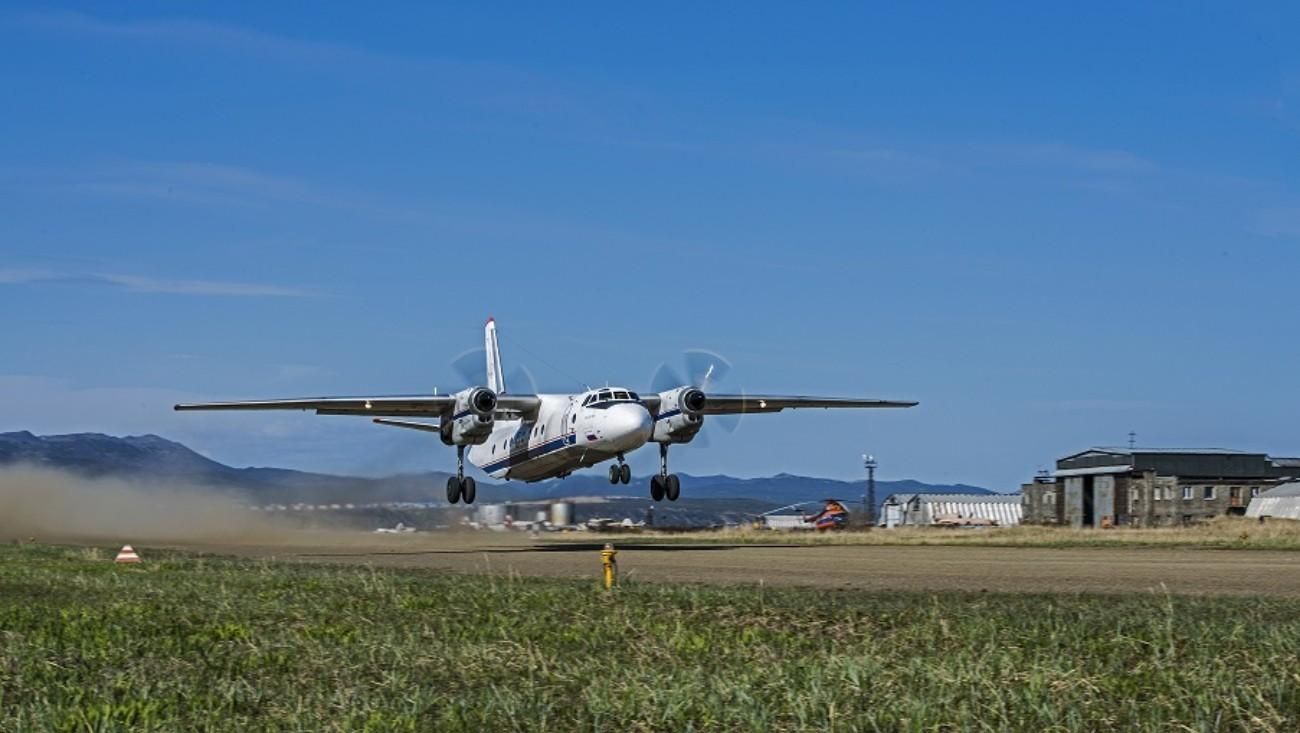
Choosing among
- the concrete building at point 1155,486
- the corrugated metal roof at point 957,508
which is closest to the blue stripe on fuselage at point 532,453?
the concrete building at point 1155,486

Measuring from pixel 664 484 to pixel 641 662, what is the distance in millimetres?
40774

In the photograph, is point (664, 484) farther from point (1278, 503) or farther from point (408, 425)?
point (1278, 503)

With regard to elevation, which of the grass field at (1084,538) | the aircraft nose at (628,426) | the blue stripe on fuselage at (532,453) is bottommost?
the grass field at (1084,538)

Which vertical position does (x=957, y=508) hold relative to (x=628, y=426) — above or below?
below

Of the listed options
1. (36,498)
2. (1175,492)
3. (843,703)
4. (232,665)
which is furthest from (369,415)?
(1175,492)

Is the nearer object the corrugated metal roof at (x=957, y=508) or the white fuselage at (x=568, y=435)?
the white fuselage at (x=568, y=435)

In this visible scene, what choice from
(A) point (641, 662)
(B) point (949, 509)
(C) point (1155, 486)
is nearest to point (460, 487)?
(A) point (641, 662)

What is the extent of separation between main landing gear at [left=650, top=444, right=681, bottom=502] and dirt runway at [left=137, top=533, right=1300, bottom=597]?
3681mm

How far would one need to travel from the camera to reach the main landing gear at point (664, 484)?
54.2 metres

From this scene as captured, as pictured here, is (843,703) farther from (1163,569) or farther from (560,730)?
(1163,569)

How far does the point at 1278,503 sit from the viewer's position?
98625 mm

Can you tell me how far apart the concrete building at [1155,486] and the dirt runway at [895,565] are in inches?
2314

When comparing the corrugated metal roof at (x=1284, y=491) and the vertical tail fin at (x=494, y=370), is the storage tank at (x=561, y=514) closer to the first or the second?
the vertical tail fin at (x=494, y=370)

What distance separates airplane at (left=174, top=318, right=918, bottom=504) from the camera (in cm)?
4950
